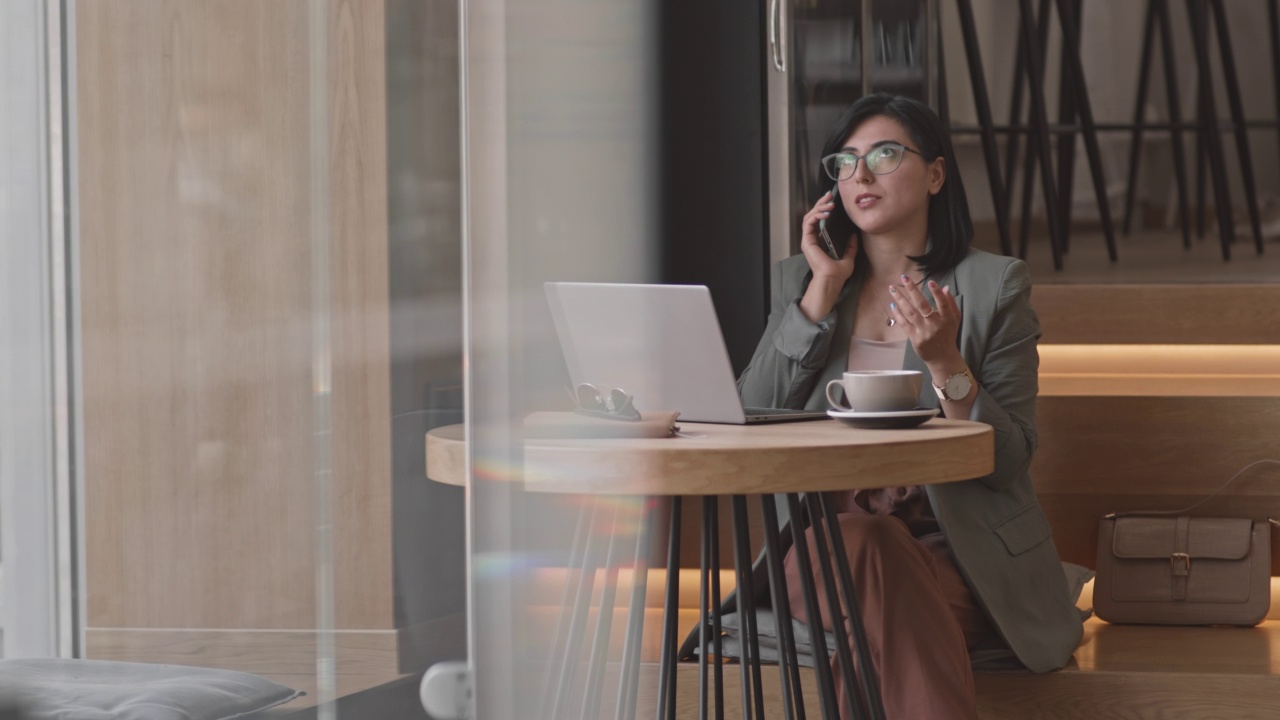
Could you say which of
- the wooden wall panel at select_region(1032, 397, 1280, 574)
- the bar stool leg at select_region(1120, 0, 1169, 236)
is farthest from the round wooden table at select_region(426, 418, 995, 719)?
the bar stool leg at select_region(1120, 0, 1169, 236)

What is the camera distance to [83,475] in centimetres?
72

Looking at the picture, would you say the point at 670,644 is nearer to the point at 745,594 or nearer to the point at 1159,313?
the point at 745,594

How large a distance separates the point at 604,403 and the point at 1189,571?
1.26 metres

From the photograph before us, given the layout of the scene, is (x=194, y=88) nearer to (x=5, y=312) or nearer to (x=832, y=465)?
(x=5, y=312)

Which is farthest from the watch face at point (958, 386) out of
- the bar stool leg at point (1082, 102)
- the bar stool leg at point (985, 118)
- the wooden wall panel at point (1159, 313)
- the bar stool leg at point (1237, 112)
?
the bar stool leg at point (1237, 112)

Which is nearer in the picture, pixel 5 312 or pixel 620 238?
pixel 5 312

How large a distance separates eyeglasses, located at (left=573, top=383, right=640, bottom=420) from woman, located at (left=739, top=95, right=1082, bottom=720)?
0.41 m

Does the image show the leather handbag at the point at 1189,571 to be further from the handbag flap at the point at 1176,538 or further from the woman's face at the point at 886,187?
the woman's face at the point at 886,187

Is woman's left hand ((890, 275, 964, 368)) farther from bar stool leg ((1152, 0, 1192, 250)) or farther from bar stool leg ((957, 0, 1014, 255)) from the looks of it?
bar stool leg ((1152, 0, 1192, 250))

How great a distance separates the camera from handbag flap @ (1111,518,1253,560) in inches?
88.6

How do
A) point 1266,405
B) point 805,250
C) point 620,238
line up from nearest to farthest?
point 805,250 < point 1266,405 < point 620,238

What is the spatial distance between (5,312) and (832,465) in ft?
2.73

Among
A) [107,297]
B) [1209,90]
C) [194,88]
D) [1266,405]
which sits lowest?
[1266,405]

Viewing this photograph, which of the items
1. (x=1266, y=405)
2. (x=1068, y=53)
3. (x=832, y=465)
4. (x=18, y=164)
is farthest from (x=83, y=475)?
(x=1068, y=53)
